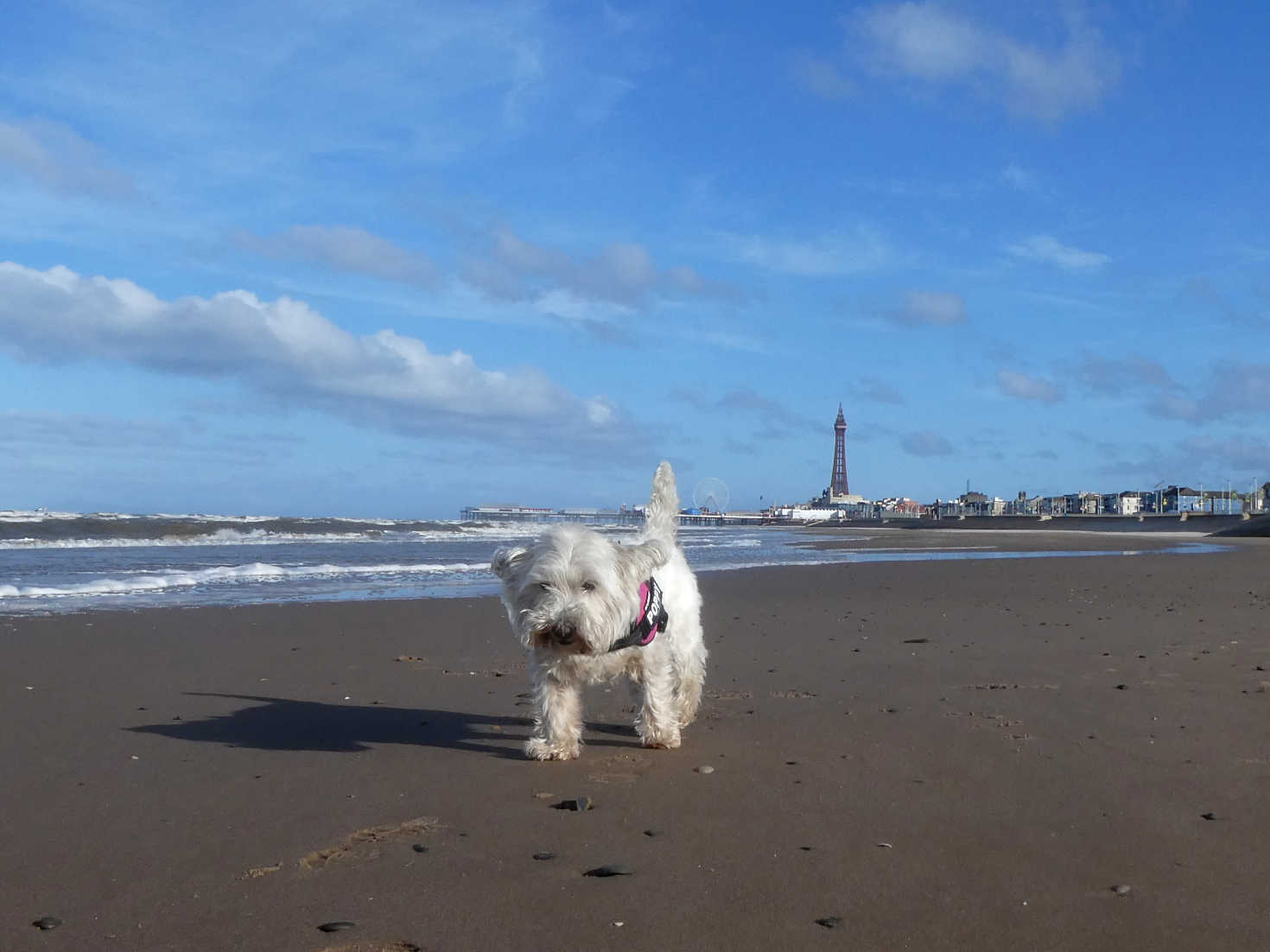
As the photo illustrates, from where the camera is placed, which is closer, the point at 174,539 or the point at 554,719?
the point at 554,719

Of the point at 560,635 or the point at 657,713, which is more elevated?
the point at 560,635

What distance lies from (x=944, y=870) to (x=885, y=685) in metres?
3.92

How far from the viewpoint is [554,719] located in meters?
5.44

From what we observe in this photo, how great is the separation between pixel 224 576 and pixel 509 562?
1448 centimetres

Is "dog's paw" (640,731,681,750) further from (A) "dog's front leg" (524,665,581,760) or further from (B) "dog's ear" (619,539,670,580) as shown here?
(B) "dog's ear" (619,539,670,580)

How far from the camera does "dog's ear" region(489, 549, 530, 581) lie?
541 cm

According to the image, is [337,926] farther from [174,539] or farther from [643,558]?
[174,539]

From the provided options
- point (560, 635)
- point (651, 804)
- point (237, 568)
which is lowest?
point (651, 804)

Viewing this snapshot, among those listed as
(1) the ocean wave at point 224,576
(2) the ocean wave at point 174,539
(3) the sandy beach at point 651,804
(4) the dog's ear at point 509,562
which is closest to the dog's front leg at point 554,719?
(3) the sandy beach at point 651,804

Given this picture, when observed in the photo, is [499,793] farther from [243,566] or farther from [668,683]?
[243,566]

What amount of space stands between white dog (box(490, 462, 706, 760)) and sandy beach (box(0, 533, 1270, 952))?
0.24 m

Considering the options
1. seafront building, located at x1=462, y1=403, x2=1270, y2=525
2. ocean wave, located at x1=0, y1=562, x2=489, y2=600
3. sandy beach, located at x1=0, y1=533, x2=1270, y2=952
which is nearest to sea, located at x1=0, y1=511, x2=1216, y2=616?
ocean wave, located at x1=0, y1=562, x2=489, y2=600

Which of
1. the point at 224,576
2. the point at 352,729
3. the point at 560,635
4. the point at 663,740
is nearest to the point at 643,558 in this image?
the point at 560,635

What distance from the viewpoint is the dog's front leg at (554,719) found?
545cm
